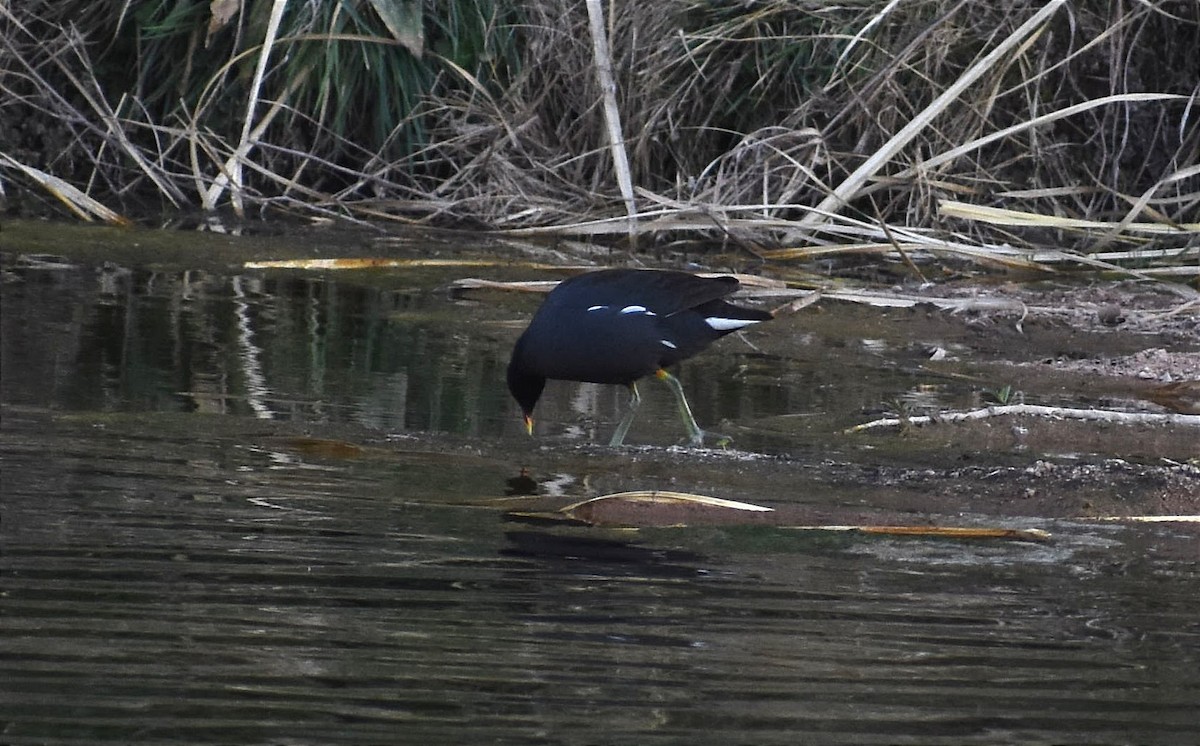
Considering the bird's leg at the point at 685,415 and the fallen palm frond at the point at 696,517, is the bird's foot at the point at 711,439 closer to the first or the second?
the bird's leg at the point at 685,415

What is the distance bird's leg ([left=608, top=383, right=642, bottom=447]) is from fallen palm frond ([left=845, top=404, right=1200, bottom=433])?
0.64 m

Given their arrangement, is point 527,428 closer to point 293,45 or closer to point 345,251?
point 345,251

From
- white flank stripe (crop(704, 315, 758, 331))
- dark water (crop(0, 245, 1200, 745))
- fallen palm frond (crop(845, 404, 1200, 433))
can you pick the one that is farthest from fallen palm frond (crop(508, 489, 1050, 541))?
white flank stripe (crop(704, 315, 758, 331))

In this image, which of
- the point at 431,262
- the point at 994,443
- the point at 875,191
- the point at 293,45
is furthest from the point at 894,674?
the point at 293,45

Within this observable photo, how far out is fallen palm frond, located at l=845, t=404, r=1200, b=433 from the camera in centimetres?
507

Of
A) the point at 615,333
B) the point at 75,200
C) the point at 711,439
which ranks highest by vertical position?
the point at 75,200

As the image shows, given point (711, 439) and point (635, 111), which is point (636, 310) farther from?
point (635, 111)

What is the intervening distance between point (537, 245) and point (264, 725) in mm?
7391

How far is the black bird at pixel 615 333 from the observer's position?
5.29 meters

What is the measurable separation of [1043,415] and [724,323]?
3.28 ft

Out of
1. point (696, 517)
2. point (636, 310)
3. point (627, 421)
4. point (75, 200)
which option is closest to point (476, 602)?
point (696, 517)

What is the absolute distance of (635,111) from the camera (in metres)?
10.3

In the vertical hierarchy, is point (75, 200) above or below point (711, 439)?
above

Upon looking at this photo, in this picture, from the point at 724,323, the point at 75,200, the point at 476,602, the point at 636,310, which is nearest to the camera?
the point at 476,602
